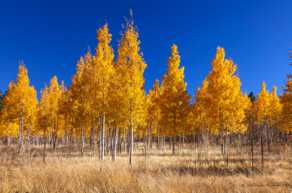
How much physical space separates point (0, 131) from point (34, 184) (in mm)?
34855

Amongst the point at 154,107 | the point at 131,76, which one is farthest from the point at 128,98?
the point at 154,107

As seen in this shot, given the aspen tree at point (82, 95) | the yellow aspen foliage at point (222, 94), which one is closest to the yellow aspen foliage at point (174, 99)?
the yellow aspen foliage at point (222, 94)

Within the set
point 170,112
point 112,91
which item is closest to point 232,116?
point 170,112

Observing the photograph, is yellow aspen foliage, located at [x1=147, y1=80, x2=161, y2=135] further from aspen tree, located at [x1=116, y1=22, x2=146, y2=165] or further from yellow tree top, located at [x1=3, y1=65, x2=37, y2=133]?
yellow tree top, located at [x1=3, y1=65, x2=37, y2=133]

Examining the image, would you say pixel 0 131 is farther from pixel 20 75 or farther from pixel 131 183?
pixel 131 183

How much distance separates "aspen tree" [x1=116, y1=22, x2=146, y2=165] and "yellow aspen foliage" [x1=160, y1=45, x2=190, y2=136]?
8.11 m

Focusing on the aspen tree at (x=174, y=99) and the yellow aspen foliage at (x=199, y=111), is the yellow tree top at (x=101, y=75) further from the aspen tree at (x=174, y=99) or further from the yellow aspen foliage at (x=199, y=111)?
the yellow aspen foliage at (x=199, y=111)

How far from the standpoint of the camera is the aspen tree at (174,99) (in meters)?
22.0

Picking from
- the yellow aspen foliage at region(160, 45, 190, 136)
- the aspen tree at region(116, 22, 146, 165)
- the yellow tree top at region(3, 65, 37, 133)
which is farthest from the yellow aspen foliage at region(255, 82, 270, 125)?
the yellow tree top at region(3, 65, 37, 133)

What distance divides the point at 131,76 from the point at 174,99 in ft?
30.1

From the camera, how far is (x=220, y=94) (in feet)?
59.8

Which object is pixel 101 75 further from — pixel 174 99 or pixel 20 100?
pixel 20 100

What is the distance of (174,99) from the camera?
865 inches

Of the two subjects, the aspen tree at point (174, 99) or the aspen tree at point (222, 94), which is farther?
the aspen tree at point (174, 99)
